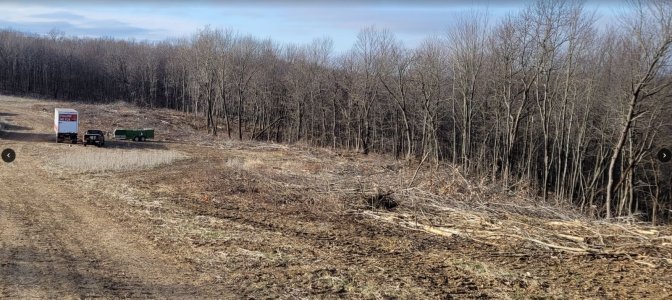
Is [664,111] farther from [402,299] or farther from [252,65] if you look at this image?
[252,65]

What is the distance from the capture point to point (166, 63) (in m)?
78.1

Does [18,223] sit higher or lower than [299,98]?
lower

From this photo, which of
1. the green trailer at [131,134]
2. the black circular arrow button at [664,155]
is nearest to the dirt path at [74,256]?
the green trailer at [131,134]

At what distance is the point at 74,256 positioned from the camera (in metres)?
7.99

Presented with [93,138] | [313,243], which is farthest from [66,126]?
[313,243]

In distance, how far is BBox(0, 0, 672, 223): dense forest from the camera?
2581 cm

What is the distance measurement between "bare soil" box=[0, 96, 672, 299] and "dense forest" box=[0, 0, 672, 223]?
3046 mm

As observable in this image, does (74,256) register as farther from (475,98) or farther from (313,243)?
(475,98)

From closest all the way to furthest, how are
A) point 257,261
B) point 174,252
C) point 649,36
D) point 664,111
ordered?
1. point 257,261
2. point 174,252
3. point 649,36
4. point 664,111

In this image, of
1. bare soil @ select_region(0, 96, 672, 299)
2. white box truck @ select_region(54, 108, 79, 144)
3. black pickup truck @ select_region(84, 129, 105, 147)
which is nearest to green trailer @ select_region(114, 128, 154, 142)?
white box truck @ select_region(54, 108, 79, 144)

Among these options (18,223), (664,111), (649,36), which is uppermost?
(649,36)

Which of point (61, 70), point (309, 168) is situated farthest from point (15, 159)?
point (61, 70)

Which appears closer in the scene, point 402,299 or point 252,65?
point 402,299

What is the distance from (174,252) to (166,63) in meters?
75.1
